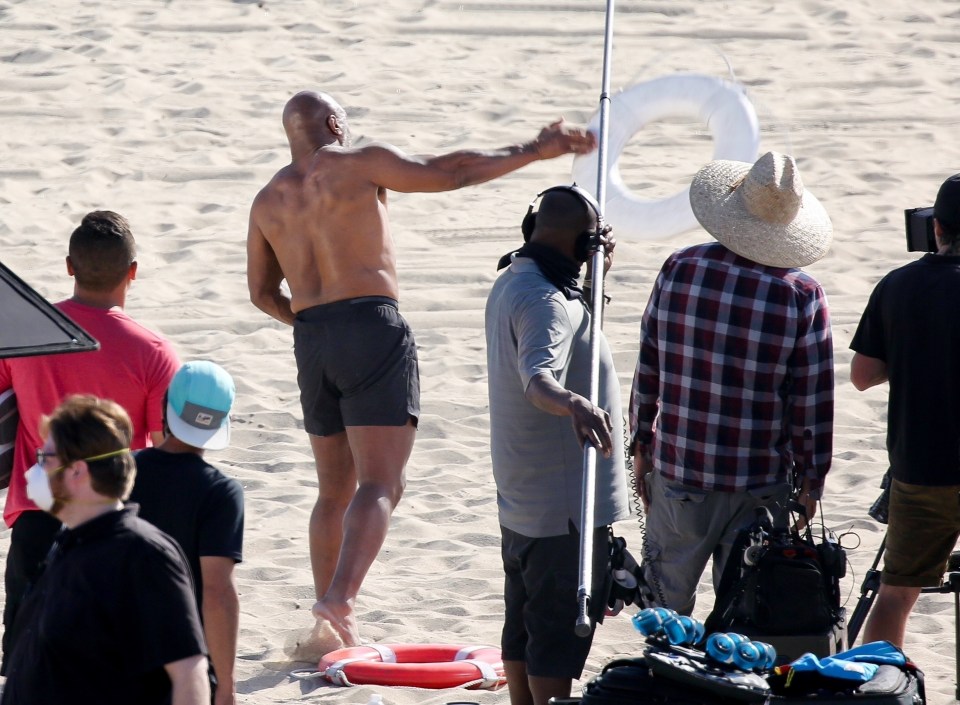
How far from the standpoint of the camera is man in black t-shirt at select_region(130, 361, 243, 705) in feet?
10.8

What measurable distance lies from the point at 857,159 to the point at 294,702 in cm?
789

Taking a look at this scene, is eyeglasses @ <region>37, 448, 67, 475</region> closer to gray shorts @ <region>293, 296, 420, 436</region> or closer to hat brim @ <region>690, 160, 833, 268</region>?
hat brim @ <region>690, 160, 833, 268</region>

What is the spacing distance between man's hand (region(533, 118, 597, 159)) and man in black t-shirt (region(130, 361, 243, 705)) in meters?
1.72

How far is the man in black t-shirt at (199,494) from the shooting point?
3291mm

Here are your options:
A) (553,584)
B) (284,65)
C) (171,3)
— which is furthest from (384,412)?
(171,3)

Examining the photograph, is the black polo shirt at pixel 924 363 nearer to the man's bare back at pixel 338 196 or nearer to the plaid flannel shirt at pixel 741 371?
the plaid flannel shirt at pixel 741 371

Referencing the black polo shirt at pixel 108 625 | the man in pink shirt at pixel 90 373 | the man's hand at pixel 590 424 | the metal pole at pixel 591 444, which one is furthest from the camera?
the man in pink shirt at pixel 90 373

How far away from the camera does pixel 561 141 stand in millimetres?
4711

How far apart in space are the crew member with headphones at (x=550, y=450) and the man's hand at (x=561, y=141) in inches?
31.8

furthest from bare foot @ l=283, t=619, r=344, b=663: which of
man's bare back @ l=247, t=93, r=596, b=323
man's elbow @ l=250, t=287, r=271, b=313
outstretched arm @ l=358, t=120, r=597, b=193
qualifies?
outstretched arm @ l=358, t=120, r=597, b=193

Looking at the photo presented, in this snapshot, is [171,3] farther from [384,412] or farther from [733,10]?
[384,412]

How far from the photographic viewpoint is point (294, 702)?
4.49m

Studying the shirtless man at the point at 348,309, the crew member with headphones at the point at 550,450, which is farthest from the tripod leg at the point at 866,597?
the shirtless man at the point at 348,309

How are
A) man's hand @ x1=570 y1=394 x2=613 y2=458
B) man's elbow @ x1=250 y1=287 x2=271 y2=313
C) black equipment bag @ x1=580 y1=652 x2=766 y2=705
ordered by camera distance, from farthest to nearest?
man's elbow @ x1=250 y1=287 x2=271 y2=313 → man's hand @ x1=570 y1=394 x2=613 y2=458 → black equipment bag @ x1=580 y1=652 x2=766 y2=705
